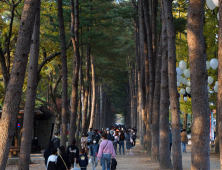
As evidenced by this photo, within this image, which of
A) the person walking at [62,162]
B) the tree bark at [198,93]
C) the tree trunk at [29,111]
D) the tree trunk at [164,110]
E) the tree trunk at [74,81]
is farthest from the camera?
the tree trunk at [74,81]

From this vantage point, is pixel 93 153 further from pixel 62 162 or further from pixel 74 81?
pixel 62 162

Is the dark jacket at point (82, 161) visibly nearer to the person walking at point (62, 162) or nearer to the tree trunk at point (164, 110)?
the person walking at point (62, 162)

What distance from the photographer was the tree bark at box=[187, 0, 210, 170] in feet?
24.3

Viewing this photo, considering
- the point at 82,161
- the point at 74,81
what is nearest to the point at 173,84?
the point at 82,161

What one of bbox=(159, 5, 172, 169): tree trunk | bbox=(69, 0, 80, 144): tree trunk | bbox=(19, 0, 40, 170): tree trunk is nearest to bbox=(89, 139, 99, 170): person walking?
bbox=(69, 0, 80, 144): tree trunk

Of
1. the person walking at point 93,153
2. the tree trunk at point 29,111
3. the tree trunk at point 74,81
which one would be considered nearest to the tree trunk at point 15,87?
the tree trunk at point 29,111

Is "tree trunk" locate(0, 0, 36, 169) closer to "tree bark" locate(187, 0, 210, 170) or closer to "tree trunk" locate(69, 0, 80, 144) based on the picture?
"tree bark" locate(187, 0, 210, 170)

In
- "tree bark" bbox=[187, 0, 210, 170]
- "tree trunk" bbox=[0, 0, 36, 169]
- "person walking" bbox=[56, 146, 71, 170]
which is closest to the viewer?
"tree trunk" bbox=[0, 0, 36, 169]

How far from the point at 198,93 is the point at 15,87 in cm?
391

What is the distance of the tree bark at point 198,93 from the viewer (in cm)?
741

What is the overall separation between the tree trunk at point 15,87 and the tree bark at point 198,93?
361cm

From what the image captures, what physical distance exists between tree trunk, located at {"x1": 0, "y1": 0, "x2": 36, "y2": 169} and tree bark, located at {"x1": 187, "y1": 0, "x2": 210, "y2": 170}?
3.61 metres

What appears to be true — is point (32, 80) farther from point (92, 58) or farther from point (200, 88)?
point (92, 58)

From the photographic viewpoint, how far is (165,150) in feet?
46.2
